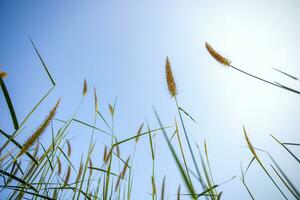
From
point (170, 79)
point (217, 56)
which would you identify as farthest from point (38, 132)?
point (217, 56)

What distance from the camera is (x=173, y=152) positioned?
58cm

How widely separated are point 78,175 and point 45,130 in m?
1.31

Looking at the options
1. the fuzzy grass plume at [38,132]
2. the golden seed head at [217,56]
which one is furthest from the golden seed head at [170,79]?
the fuzzy grass plume at [38,132]

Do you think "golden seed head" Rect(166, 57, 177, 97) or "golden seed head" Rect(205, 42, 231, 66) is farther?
"golden seed head" Rect(205, 42, 231, 66)

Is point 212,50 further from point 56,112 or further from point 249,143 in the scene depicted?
point 56,112

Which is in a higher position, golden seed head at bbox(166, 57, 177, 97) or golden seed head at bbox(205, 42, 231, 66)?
golden seed head at bbox(205, 42, 231, 66)

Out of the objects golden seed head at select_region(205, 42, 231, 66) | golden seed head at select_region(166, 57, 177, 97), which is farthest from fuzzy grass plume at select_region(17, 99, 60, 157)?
golden seed head at select_region(205, 42, 231, 66)

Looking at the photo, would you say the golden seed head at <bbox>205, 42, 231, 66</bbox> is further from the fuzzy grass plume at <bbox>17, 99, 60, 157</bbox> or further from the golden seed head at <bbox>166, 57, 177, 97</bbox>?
the fuzzy grass plume at <bbox>17, 99, 60, 157</bbox>

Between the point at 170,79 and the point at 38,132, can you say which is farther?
the point at 170,79

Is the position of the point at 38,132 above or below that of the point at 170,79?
below

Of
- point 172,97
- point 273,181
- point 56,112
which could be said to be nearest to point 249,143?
point 273,181

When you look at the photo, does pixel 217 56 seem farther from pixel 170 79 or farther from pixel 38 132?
pixel 38 132

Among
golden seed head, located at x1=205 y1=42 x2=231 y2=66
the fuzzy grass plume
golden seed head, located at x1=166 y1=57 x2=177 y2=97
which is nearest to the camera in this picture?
the fuzzy grass plume

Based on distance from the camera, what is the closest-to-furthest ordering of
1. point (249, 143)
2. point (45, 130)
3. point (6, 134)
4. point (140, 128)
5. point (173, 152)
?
point (173, 152) < point (6, 134) < point (45, 130) < point (249, 143) < point (140, 128)
